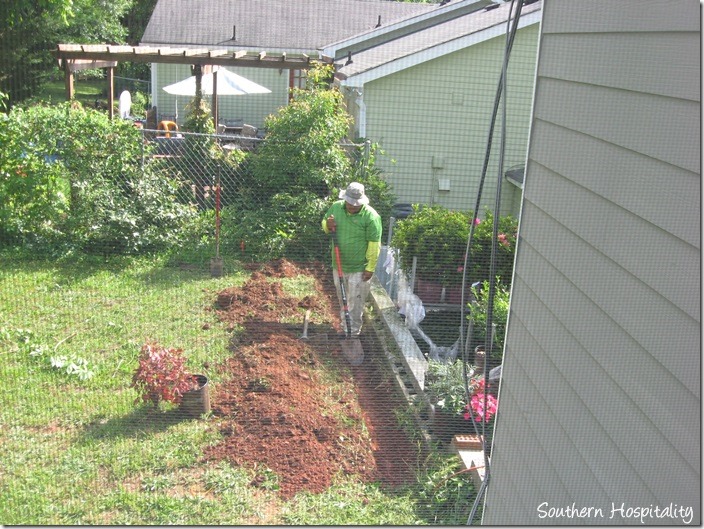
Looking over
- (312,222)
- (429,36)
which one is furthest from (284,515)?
(429,36)

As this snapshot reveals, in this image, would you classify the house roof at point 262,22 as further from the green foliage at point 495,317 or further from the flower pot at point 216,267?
the green foliage at point 495,317

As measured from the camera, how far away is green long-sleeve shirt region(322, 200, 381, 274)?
4621 mm

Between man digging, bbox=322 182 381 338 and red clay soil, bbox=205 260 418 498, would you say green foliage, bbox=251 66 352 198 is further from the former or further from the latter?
man digging, bbox=322 182 381 338

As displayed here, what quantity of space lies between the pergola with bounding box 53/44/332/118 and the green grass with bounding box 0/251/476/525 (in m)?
2.74

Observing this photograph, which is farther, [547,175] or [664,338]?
[547,175]

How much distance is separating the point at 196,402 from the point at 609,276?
250cm

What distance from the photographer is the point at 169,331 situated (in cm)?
462

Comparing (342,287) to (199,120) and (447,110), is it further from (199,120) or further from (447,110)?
(199,120)

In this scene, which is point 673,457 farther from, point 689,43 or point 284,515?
point 284,515

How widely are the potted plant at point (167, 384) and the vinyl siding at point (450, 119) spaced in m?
3.64

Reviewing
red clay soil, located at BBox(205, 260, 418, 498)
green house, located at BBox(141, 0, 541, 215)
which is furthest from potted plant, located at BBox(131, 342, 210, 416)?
green house, located at BBox(141, 0, 541, 215)

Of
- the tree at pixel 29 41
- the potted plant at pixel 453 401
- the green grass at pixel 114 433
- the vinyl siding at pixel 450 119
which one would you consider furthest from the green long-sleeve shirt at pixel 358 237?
the tree at pixel 29 41

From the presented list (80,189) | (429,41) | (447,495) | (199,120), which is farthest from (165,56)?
(447,495)

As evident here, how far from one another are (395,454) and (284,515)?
0.72 meters
